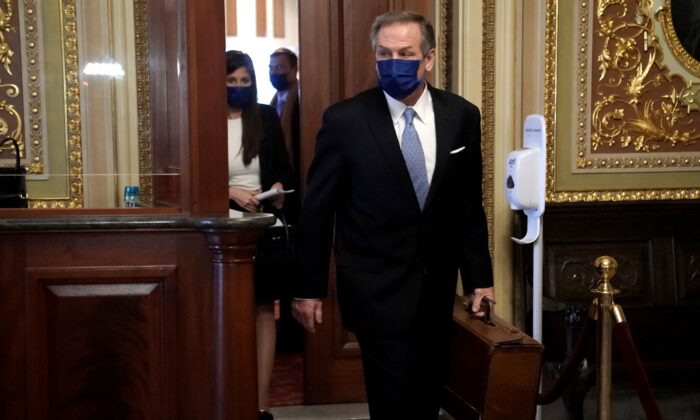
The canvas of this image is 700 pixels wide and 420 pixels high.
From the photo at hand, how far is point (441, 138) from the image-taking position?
8.53 ft

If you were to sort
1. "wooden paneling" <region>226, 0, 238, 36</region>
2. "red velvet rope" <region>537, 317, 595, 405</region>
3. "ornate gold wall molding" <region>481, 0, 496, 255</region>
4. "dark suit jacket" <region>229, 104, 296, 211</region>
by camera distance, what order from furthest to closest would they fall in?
"wooden paneling" <region>226, 0, 238, 36</region>
"ornate gold wall molding" <region>481, 0, 496, 255</region>
"dark suit jacket" <region>229, 104, 296, 211</region>
"red velvet rope" <region>537, 317, 595, 405</region>

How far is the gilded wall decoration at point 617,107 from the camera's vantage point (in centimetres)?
439

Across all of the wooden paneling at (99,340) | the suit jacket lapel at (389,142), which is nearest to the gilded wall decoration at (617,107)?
the suit jacket lapel at (389,142)

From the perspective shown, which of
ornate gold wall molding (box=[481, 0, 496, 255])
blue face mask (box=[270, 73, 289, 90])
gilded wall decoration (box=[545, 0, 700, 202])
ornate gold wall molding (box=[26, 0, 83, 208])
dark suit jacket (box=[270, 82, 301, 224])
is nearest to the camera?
ornate gold wall molding (box=[26, 0, 83, 208])

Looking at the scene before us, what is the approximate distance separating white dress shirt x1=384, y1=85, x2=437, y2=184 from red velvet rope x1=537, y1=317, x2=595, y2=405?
78 cm

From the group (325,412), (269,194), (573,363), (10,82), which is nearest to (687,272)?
(573,363)

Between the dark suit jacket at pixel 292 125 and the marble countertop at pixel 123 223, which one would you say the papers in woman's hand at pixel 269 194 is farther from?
the dark suit jacket at pixel 292 125

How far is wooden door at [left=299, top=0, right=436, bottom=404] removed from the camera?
4184 millimetres

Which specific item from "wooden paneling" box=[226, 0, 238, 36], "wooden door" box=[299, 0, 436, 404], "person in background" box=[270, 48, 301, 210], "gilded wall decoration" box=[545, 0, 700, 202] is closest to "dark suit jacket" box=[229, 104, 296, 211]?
"wooden door" box=[299, 0, 436, 404]

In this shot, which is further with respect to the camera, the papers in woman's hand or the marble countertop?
the papers in woman's hand

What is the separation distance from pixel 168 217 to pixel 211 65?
0.44 m

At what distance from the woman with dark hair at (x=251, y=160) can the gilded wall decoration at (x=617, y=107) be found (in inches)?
60.1

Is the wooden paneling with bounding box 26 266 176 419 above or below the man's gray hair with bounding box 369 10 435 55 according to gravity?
below

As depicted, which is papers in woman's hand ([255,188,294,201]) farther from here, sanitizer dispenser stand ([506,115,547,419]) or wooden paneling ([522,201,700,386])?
wooden paneling ([522,201,700,386])
